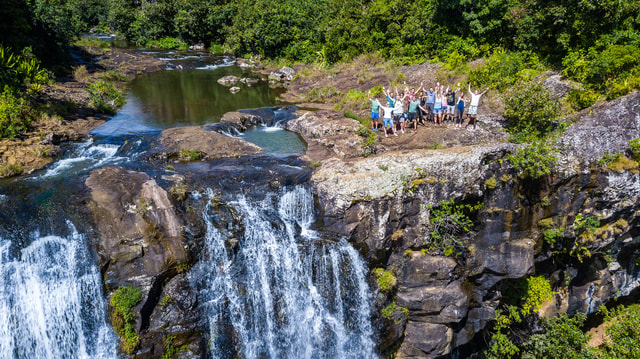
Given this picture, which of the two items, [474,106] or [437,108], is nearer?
[474,106]

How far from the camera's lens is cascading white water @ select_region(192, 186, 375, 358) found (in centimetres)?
1353

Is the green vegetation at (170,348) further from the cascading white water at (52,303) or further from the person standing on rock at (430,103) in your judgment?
the person standing on rock at (430,103)

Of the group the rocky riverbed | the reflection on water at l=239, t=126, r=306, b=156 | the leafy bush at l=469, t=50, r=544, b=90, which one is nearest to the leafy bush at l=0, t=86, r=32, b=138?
the rocky riverbed

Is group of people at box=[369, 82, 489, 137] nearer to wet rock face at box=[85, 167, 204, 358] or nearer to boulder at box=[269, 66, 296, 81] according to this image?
wet rock face at box=[85, 167, 204, 358]

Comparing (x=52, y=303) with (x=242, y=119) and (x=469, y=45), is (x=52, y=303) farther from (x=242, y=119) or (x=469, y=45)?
(x=469, y=45)

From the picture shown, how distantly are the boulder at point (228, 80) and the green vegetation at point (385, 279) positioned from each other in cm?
2703

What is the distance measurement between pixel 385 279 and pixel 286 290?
3461 mm

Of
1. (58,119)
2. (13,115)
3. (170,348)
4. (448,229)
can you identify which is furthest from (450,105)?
(13,115)

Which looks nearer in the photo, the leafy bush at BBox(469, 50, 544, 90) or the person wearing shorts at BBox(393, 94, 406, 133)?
the person wearing shorts at BBox(393, 94, 406, 133)

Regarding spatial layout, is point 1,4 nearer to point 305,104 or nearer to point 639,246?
point 305,104

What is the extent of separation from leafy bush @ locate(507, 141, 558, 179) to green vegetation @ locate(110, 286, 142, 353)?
13586 millimetres

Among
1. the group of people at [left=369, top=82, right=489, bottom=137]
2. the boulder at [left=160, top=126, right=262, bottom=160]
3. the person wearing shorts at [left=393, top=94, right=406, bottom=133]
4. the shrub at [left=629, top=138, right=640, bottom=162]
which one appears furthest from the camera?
the group of people at [left=369, top=82, right=489, bottom=137]

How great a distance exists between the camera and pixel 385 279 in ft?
46.4

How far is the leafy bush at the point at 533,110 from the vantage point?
1753 centimetres
